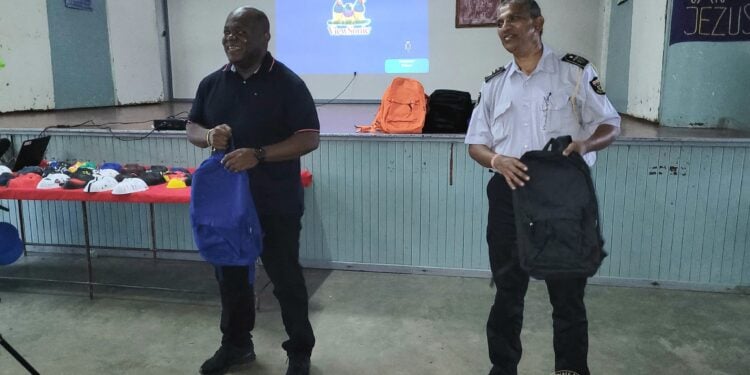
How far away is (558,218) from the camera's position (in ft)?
5.62

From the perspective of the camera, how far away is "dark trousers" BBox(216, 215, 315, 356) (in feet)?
6.91

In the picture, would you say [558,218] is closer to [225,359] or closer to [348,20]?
[225,359]

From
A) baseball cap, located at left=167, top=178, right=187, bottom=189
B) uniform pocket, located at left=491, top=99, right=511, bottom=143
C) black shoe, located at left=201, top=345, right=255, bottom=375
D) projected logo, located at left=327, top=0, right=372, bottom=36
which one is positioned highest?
projected logo, located at left=327, top=0, right=372, bottom=36

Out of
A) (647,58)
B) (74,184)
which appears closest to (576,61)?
(74,184)

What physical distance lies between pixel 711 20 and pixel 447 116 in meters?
1.87

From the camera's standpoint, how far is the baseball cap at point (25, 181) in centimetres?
299

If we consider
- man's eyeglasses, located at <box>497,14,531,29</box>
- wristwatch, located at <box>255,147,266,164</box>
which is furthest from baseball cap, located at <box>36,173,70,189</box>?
man's eyeglasses, located at <box>497,14,531,29</box>

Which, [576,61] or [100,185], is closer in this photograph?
[576,61]

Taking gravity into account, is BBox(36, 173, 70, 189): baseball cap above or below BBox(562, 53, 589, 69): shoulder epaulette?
below

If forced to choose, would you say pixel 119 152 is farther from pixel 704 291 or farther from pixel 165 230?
pixel 704 291

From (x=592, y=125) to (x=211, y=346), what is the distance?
5.98ft

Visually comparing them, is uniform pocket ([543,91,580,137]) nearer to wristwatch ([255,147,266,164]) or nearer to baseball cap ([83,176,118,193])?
wristwatch ([255,147,266,164])

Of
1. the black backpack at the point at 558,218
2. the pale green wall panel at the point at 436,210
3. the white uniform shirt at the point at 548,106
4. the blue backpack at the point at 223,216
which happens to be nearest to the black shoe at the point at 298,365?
the blue backpack at the point at 223,216

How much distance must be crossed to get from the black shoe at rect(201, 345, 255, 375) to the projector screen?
5515mm
